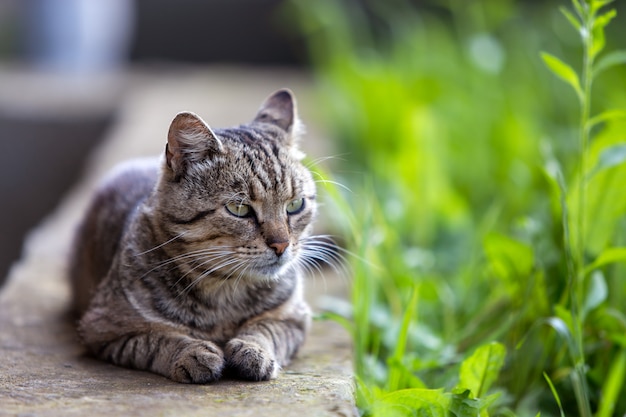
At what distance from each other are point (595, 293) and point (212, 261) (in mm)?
1059

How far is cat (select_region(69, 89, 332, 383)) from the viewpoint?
2178 millimetres

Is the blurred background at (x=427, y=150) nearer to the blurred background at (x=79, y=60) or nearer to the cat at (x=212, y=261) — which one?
the blurred background at (x=79, y=60)

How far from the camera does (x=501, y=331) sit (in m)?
2.46

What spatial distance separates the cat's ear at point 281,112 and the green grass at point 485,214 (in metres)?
0.25

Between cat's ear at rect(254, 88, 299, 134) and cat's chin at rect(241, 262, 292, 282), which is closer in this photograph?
cat's chin at rect(241, 262, 292, 282)

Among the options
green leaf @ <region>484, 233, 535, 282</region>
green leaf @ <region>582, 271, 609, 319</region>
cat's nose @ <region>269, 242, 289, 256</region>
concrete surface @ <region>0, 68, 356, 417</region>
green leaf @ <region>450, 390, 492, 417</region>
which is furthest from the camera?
green leaf @ <region>484, 233, 535, 282</region>

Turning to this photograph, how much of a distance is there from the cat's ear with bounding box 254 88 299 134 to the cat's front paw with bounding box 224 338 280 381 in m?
0.70

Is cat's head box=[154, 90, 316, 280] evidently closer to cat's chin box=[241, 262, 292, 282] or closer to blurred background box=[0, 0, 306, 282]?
cat's chin box=[241, 262, 292, 282]

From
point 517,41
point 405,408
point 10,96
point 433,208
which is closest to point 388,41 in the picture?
point 517,41

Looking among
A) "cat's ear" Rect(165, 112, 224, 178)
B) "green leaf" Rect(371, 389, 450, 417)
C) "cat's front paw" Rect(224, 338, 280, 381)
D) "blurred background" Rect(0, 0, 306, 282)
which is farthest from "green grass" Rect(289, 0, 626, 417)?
"blurred background" Rect(0, 0, 306, 282)

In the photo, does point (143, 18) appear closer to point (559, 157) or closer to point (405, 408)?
point (559, 157)

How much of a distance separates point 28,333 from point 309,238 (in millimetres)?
814

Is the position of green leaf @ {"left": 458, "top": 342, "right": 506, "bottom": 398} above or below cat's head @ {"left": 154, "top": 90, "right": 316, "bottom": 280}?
below

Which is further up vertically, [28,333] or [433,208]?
[433,208]
